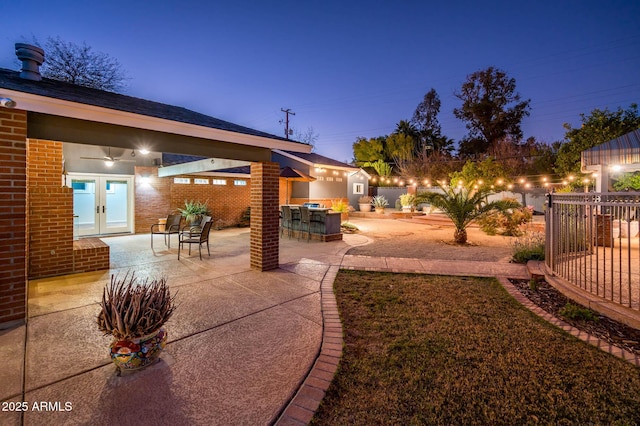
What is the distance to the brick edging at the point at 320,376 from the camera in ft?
7.36

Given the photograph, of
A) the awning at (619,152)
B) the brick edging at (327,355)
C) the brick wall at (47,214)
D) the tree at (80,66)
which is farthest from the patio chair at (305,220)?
the tree at (80,66)

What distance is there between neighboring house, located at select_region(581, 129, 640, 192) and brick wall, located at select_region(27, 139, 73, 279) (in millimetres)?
13453

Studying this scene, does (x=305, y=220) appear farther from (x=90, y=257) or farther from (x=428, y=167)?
(x=428, y=167)

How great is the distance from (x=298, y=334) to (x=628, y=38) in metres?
28.2

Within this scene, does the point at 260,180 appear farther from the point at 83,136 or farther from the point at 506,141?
the point at 506,141

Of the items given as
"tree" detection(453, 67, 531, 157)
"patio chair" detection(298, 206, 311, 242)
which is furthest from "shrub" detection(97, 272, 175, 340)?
"tree" detection(453, 67, 531, 157)

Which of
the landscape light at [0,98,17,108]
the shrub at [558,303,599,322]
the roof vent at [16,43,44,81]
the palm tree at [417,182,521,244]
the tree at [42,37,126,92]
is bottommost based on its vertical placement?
the shrub at [558,303,599,322]

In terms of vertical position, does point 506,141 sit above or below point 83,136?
above

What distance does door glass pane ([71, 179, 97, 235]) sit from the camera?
1098cm

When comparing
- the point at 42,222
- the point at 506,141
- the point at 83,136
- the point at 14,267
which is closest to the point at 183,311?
the point at 14,267

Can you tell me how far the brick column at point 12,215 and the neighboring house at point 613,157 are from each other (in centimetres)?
1262

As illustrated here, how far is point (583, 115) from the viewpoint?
16641mm

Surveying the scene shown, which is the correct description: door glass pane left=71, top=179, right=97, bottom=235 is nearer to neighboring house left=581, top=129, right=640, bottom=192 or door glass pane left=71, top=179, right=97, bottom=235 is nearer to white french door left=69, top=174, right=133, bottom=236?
white french door left=69, top=174, right=133, bottom=236

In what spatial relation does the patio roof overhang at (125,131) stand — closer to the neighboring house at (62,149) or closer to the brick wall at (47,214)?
the neighboring house at (62,149)
